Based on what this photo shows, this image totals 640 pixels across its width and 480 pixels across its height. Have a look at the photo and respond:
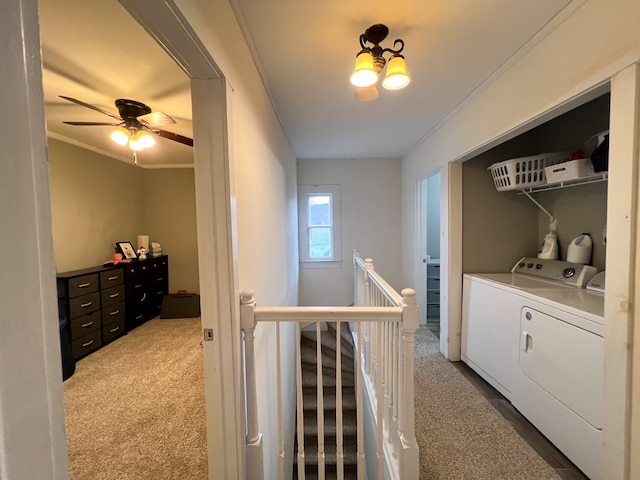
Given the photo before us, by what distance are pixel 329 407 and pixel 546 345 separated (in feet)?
7.07

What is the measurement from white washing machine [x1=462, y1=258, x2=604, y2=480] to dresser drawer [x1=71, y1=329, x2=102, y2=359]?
3921mm

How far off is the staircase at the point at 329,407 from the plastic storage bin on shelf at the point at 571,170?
2.74 metres

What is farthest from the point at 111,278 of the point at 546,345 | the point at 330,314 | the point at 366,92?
the point at 546,345

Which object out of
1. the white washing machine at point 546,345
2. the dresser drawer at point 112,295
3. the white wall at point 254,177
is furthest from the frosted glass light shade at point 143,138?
the white washing machine at point 546,345

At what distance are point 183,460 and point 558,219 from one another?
136 inches

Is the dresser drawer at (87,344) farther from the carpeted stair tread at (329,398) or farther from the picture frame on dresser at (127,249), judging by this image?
the carpeted stair tread at (329,398)

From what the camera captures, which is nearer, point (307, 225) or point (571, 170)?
point (571, 170)

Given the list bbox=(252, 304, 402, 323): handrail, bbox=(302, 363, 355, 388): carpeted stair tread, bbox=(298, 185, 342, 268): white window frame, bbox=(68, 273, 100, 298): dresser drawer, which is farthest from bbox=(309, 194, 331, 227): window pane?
bbox=(252, 304, 402, 323): handrail

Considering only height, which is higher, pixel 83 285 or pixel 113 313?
pixel 83 285

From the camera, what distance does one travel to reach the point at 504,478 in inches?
58.9

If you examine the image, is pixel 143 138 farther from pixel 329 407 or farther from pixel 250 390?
pixel 329 407

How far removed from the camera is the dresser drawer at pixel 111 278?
127 inches

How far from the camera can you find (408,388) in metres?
1.29

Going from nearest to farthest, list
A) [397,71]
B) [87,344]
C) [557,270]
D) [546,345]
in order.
A: [397,71] < [546,345] < [557,270] < [87,344]
